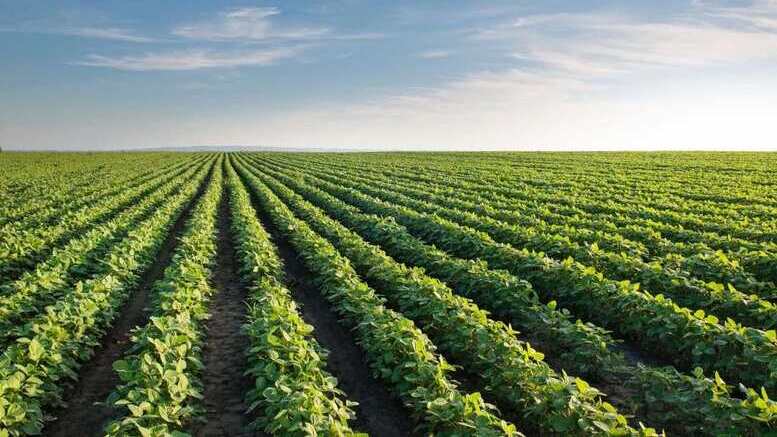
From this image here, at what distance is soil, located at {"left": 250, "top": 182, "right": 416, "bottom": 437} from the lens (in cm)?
589

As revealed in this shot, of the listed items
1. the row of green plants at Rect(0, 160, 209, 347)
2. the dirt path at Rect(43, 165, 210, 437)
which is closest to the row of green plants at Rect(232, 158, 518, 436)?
the dirt path at Rect(43, 165, 210, 437)

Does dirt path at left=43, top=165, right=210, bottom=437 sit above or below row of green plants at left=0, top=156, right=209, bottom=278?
below

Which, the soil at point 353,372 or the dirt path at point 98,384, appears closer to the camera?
the dirt path at point 98,384

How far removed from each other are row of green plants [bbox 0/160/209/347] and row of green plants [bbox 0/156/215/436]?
48cm

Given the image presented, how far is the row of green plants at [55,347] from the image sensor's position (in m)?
5.27

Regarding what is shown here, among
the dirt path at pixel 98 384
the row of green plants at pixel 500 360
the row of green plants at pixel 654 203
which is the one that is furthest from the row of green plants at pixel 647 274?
the dirt path at pixel 98 384

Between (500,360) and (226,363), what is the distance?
368 centimetres

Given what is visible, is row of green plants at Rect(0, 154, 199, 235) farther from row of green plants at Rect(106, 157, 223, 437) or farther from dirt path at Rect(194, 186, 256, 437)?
row of green plants at Rect(106, 157, 223, 437)

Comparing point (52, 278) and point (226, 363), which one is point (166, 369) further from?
point (52, 278)

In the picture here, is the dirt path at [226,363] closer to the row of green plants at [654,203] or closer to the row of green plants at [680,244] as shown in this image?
the row of green plants at [680,244]

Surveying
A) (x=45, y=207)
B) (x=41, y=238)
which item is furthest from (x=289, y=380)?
(x=45, y=207)

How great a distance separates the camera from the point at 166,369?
5719 mm

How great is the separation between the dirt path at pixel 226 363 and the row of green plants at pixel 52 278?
94.9 inches

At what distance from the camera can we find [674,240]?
13.2m
